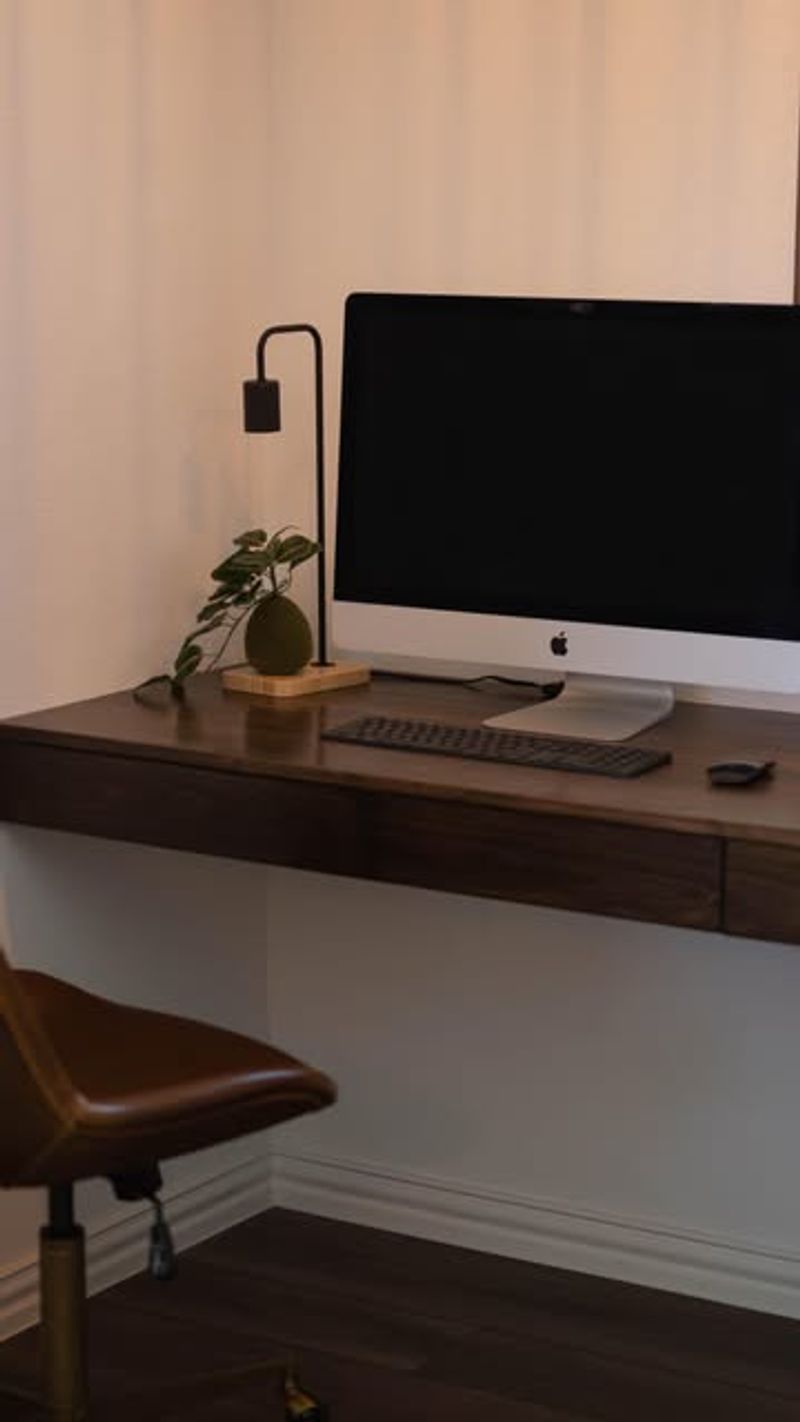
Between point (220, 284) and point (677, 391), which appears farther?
point (220, 284)

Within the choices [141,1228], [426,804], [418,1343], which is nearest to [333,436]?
[426,804]

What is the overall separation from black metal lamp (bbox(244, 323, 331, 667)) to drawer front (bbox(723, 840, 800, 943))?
929 millimetres

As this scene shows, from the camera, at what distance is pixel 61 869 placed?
315 cm

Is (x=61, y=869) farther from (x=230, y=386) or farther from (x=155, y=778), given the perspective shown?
(x=230, y=386)

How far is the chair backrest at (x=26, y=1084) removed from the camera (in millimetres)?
2230

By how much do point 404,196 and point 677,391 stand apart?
637mm

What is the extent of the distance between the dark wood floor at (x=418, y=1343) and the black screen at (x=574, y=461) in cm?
95

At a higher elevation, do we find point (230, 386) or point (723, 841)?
point (230, 386)

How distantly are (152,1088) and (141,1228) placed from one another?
1.00 m

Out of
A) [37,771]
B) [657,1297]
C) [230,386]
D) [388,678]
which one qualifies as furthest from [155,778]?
[657,1297]

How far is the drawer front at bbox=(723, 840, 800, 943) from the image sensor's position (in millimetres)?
2420

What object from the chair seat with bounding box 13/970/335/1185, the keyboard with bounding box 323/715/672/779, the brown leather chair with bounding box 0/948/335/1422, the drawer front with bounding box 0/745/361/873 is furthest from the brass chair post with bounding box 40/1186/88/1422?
the keyboard with bounding box 323/715/672/779

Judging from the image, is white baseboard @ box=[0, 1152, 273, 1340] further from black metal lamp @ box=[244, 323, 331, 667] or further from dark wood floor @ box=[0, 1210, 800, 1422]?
black metal lamp @ box=[244, 323, 331, 667]

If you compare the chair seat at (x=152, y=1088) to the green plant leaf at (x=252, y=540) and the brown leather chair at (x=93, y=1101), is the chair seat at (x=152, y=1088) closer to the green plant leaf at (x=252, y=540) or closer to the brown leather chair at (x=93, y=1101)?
the brown leather chair at (x=93, y=1101)
